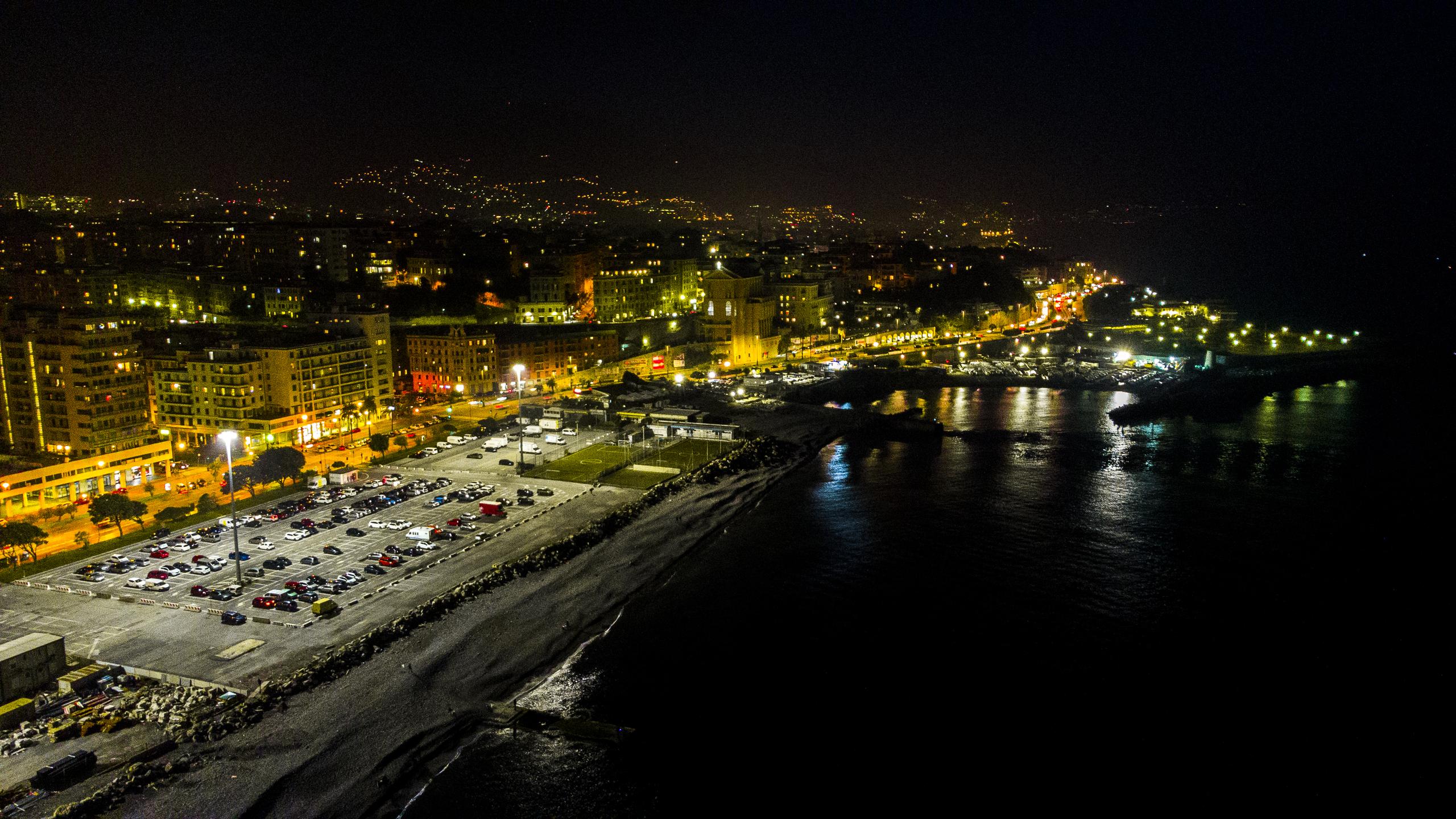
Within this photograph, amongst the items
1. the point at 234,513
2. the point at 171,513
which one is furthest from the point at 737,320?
the point at 234,513

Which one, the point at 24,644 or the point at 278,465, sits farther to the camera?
the point at 278,465

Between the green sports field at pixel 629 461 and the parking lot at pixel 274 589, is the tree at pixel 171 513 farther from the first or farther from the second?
the green sports field at pixel 629 461

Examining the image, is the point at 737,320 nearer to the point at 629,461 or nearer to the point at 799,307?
the point at 799,307

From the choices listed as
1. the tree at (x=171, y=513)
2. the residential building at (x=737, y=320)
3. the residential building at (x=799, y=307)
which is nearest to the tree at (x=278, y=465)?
the tree at (x=171, y=513)

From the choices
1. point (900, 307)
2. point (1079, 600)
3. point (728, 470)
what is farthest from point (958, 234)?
point (1079, 600)

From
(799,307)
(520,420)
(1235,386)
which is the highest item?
(799,307)
